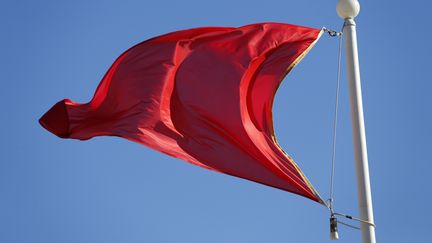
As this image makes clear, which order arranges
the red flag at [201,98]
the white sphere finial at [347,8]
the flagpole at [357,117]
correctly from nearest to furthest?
the flagpole at [357,117], the red flag at [201,98], the white sphere finial at [347,8]

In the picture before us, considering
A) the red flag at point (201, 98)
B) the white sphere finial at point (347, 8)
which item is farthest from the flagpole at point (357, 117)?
the red flag at point (201, 98)

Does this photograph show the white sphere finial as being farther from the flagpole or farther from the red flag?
the red flag

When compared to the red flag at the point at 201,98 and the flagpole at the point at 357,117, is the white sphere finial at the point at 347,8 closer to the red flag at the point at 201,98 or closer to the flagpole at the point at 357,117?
the flagpole at the point at 357,117

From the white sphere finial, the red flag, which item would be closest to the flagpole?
the white sphere finial

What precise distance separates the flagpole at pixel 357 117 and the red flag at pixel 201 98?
973 millimetres

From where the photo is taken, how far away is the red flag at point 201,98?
16.2m

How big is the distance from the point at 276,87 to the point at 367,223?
3.48 metres

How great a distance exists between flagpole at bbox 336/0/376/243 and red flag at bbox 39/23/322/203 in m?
0.97

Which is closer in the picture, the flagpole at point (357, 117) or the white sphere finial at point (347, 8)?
the flagpole at point (357, 117)

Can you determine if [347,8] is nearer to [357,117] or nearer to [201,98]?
[357,117]

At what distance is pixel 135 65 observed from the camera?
58.1 ft

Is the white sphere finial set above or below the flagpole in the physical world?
above

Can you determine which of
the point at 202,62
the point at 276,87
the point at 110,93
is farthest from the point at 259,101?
the point at 110,93

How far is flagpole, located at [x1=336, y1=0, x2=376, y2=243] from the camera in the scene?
14.8 metres
